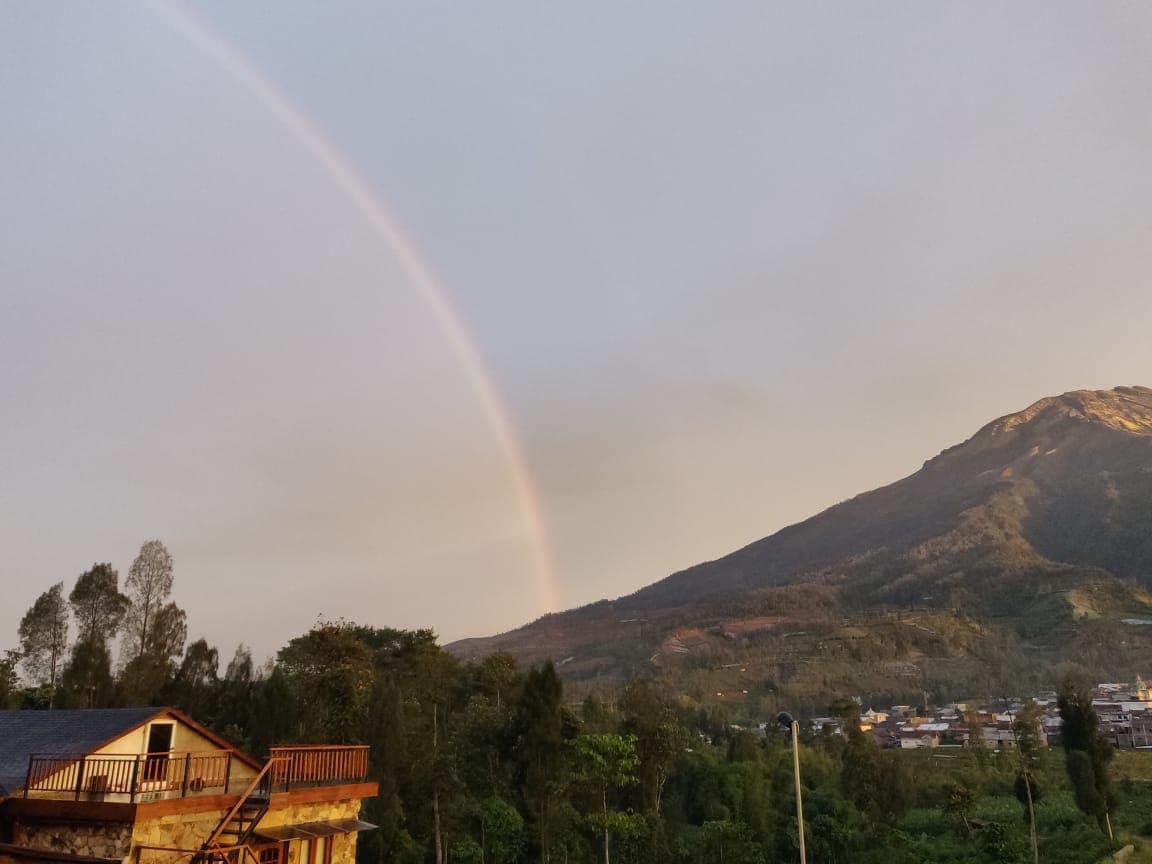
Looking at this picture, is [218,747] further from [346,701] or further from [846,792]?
[846,792]

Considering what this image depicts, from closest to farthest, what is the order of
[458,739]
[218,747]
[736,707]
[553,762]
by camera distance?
1. [218,747]
2. [553,762]
3. [458,739]
4. [736,707]

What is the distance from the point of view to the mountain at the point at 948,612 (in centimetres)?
10988

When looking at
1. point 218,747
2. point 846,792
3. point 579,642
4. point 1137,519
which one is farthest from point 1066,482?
point 218,747

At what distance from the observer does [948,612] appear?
5044 inches

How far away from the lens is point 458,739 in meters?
31.2

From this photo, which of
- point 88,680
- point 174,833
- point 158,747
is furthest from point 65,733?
point 88,680

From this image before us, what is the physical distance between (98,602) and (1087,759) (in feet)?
145

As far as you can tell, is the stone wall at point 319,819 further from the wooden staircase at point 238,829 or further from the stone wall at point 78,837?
the stone wall at point 78,837

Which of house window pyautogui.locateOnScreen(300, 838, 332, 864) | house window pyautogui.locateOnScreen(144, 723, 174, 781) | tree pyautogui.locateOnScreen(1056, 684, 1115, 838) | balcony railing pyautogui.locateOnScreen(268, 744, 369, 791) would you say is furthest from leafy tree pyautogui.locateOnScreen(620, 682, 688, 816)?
house window pyautogui.locateOnScreen(144, 723, 174, 781)

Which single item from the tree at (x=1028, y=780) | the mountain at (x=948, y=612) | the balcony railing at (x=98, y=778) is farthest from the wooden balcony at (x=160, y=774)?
the mountain at (x=948, y=612)

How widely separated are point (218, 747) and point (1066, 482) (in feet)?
730

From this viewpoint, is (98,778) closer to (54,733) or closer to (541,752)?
(54,733)

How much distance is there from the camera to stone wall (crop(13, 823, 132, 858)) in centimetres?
1189

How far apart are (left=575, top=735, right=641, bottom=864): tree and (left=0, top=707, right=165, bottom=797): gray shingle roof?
16.5 metres
